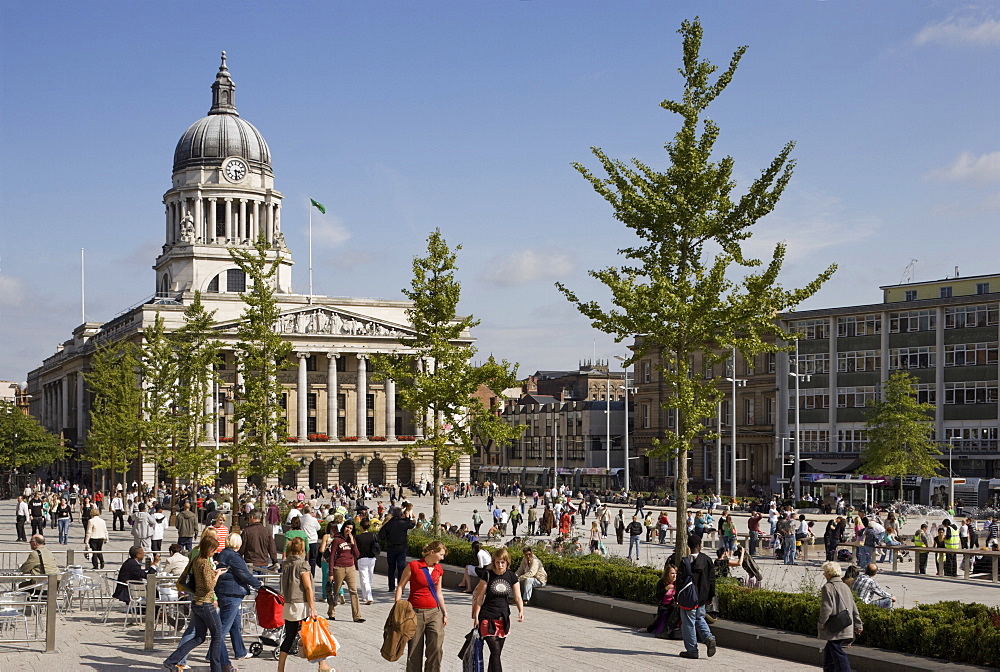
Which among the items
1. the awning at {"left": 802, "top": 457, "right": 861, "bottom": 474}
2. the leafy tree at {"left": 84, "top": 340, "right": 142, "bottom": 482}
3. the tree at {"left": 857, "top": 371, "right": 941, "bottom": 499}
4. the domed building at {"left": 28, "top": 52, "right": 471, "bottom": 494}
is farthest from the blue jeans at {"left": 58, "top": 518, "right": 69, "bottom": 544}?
the domed building at {"left": 28, "top": 52, "right": 471, "bottom": 494}

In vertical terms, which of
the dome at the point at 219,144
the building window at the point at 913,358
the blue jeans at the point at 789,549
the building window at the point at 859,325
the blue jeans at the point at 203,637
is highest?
the dome at the point at 219,144

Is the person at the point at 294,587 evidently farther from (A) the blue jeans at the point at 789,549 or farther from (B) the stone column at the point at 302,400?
(B) the stone column at the point at 302,400

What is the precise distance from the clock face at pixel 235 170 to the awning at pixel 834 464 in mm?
78476

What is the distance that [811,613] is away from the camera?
59.8 feet

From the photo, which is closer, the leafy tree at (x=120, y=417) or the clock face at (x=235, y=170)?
the leafy tree at (x=120, y=417)

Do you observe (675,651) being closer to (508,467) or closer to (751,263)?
(751,263)

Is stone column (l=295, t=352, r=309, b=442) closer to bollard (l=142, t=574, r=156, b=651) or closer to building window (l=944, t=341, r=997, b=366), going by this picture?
building window (l=944, t=341, r=997, b=366)

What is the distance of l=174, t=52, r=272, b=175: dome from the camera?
143250 millimetres

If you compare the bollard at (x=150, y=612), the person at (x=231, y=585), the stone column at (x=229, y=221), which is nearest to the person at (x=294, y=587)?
the person at (x=231, y=585)

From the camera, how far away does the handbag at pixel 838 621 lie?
47.3 feet

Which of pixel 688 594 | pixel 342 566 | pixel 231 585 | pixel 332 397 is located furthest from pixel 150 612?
pixel 332 397

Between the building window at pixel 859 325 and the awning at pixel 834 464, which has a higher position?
the building window at pixel 859 325

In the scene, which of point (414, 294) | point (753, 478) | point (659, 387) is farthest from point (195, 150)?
point (414, 294)

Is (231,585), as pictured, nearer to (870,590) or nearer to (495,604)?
(495,604)
